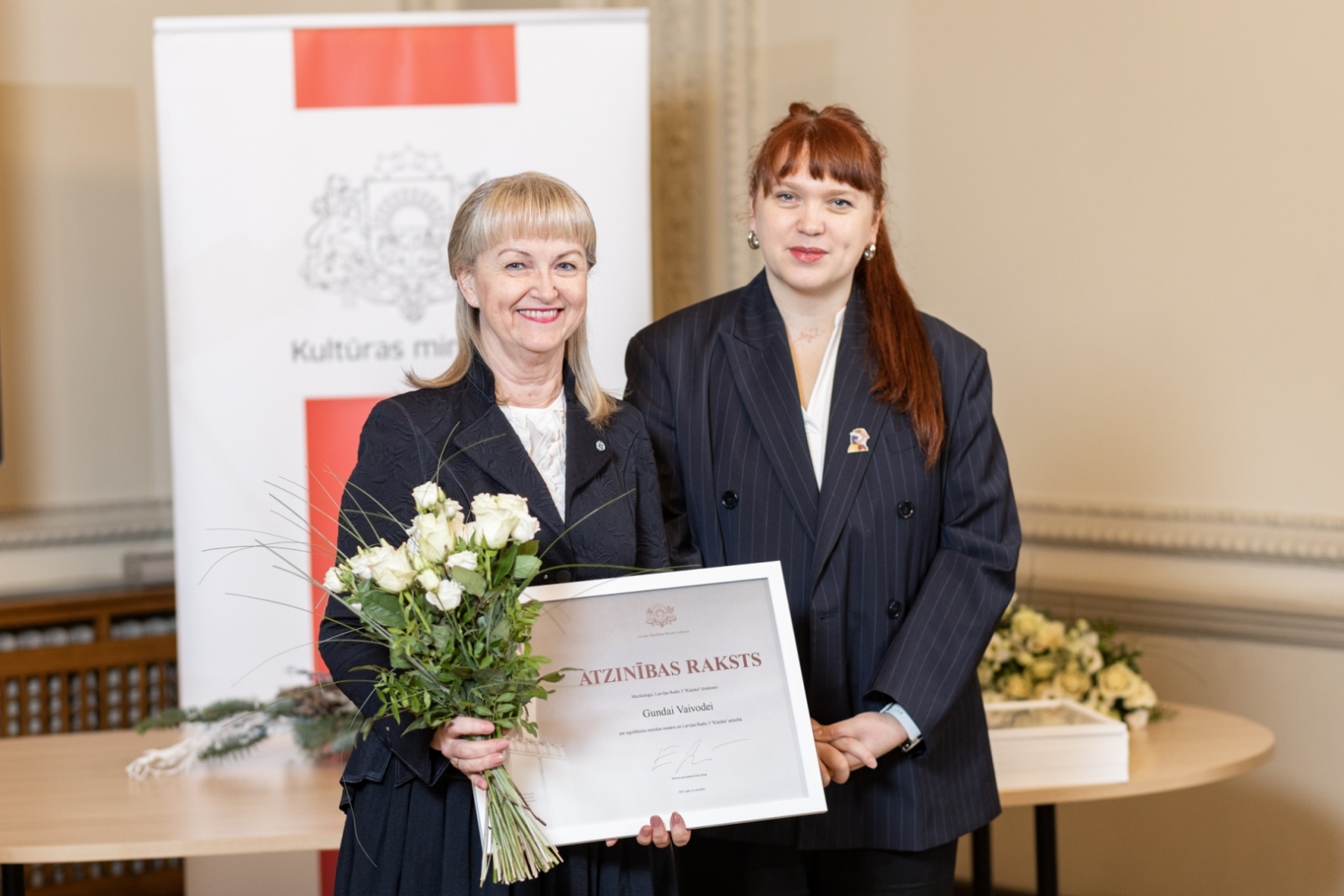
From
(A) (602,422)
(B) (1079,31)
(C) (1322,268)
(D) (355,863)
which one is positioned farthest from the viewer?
(B) (1079,31)

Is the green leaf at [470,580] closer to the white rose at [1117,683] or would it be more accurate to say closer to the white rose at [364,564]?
the white rose at [364,564]

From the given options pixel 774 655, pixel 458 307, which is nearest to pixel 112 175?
pixel 458 307

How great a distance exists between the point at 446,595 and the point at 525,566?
101 millimetres

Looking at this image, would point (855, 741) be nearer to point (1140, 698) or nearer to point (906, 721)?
point (906, 721)

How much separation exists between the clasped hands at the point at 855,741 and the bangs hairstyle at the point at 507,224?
61 centimetres

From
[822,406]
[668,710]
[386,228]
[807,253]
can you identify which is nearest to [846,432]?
[822,406]

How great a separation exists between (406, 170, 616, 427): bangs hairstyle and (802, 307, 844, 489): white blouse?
1.35ft

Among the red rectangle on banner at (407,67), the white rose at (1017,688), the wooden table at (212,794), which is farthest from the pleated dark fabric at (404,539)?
the red rectangle on banner at (407,67)

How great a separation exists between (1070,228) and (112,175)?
2.90 metres

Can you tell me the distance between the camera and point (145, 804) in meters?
2.48

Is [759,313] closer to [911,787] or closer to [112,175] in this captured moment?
[911,787]

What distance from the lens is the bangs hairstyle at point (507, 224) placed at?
1.78m

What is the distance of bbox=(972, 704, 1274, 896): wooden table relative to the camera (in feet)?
8.46

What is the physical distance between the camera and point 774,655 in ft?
5.99
